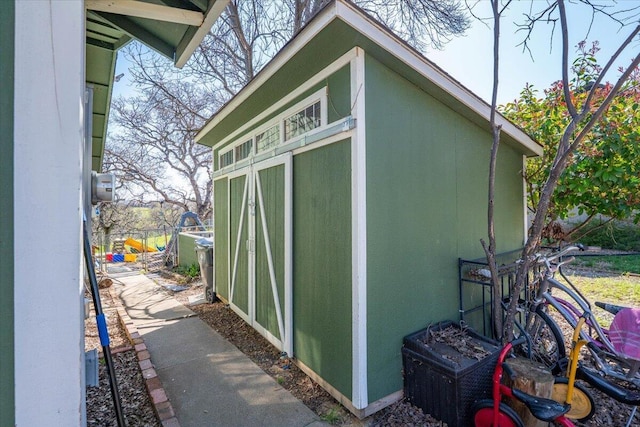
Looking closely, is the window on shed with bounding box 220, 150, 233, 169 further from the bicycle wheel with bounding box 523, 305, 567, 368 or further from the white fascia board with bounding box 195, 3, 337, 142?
the bicycle wheel with bounding box 523, 305, 567, 368

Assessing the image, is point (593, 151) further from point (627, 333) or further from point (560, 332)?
point (627, 333)

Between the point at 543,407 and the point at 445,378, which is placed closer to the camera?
the point at 543,407

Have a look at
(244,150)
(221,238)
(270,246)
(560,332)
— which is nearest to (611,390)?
(560,332)

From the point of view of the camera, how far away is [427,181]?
3.11 metres

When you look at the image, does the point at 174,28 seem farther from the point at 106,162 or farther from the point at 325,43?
the point at 106,162

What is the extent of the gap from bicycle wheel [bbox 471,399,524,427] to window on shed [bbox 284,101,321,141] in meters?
2.66

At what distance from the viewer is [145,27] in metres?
2.14

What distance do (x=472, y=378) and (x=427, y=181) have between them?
1.73 m

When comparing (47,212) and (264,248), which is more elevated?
(47,212)

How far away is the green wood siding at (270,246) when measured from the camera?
3.71 meters

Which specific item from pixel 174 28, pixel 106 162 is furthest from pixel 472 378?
pixel 106 162

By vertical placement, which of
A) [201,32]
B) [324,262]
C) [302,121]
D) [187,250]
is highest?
[201,32]

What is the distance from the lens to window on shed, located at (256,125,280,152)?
12.6 feet

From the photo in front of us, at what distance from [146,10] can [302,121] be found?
1.75 metres
